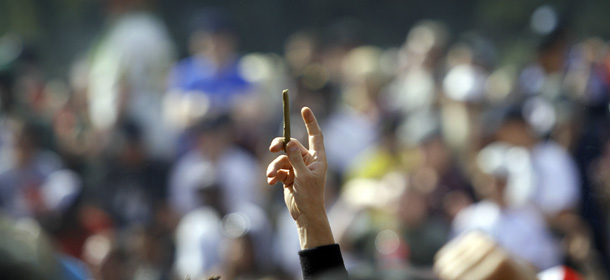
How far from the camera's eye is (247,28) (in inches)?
385

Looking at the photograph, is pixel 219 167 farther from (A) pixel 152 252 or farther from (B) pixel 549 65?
(B) pixel 549 65

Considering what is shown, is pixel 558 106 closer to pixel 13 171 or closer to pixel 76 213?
pixel 76 213

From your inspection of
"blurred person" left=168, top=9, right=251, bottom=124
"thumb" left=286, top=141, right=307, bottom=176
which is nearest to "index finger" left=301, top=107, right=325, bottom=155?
"thumb" left=286, top=141, right=307, bottom=176

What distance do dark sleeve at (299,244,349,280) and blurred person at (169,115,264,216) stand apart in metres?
3.74

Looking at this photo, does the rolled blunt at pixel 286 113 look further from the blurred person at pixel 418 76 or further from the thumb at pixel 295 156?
the blurred person at pixel 418 76

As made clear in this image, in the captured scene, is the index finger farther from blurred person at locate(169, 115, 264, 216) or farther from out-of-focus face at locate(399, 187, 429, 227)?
blurred person at locate(169, 115, 264, 216)

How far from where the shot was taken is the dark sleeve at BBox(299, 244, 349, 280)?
248cm

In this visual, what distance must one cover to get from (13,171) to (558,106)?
415cm

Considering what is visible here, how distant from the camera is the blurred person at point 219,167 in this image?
6.37 m

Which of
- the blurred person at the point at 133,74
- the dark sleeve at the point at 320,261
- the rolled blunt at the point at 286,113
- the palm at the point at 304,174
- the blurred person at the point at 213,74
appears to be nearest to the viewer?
the dark sleeve at the point at 320,261

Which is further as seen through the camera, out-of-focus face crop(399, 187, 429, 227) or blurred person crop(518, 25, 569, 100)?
blurred person crop(518, 25, 569, 100)

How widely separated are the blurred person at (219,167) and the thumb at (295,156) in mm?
3601

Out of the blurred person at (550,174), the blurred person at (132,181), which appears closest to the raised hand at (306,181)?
the blurred person at (550,174)

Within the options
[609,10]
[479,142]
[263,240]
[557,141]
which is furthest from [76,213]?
[609,10]
